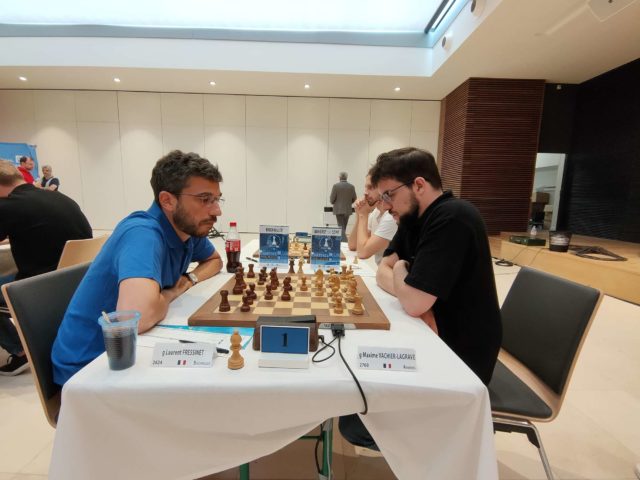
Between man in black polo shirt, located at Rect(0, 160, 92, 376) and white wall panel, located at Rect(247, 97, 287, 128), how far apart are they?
5355 mm

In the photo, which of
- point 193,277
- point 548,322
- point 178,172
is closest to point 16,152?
point 193,277

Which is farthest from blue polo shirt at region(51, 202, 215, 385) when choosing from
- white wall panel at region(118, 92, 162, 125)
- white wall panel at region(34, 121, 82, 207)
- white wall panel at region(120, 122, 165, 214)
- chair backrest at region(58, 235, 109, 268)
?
white wall panel at region(34, 121, 82, 207)

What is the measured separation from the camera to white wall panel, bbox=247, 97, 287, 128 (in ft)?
23.0

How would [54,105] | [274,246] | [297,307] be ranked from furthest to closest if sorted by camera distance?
[54,105], [274,246], [297,307]

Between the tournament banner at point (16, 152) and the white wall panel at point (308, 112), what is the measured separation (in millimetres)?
5430

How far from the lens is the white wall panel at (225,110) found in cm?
698

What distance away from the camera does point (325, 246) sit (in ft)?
6.19

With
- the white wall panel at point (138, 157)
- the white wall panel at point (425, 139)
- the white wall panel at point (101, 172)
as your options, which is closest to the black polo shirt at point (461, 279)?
the white wall panel at point (425, 139)

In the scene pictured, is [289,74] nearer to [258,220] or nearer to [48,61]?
[258,220]

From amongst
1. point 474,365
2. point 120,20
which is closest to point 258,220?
point 120,20

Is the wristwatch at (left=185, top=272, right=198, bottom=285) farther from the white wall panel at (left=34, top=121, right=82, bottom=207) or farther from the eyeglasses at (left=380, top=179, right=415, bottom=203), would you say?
the white wall panel at (left=34, top=121, right=82, bottom=207)

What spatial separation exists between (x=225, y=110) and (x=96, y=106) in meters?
2.74

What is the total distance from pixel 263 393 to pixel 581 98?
787cm

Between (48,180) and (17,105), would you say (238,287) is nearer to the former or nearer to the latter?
(48,180)
